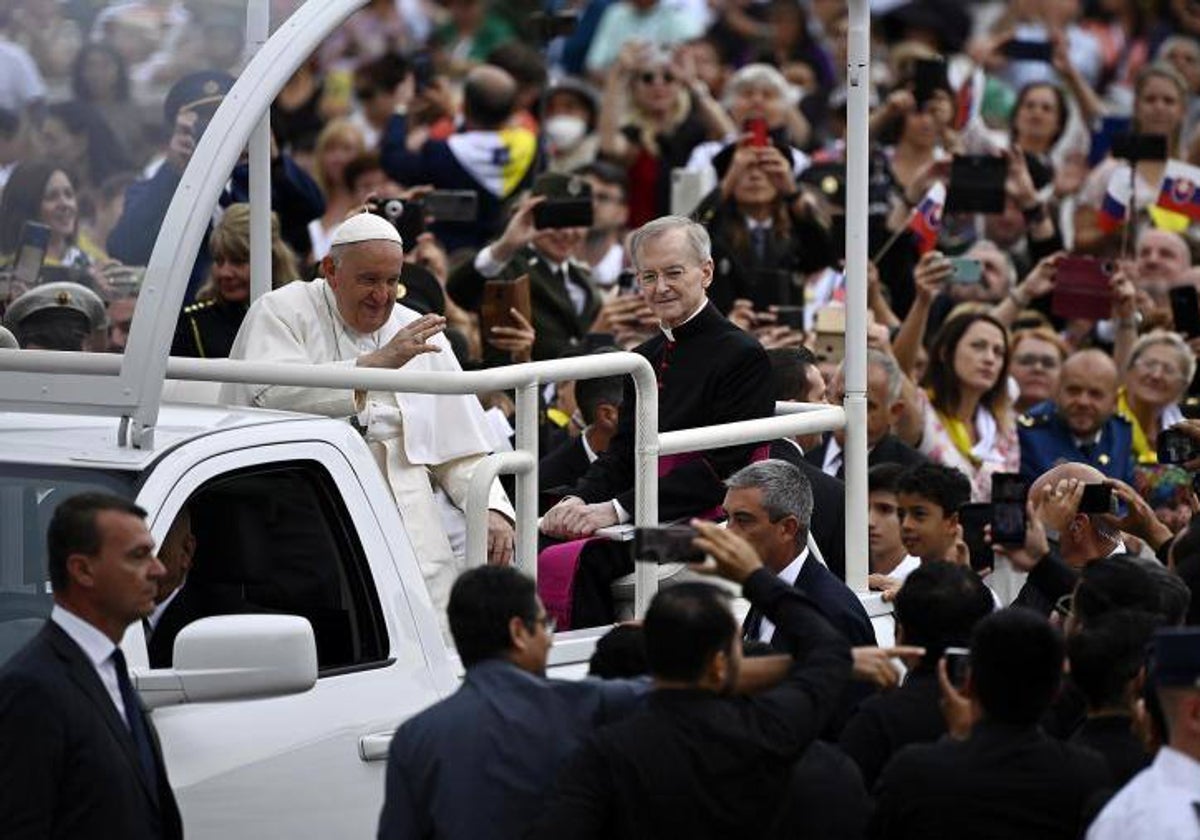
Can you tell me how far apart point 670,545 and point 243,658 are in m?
0.98

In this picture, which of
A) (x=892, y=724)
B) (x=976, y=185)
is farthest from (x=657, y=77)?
(x=892, y=724)

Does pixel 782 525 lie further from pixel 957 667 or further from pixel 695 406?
pixel 957 667

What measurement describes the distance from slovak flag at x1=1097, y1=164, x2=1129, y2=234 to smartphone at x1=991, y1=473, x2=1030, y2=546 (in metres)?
6.62

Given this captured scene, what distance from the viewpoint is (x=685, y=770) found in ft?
19.4

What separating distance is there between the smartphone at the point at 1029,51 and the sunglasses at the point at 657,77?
195 cm

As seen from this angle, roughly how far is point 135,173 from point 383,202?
2.82 m

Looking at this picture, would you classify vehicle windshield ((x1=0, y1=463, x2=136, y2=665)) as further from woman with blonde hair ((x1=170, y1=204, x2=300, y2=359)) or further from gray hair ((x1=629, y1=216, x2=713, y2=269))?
woman with blonde hair ((x1=170, y1=204, x2=300, y2=359))

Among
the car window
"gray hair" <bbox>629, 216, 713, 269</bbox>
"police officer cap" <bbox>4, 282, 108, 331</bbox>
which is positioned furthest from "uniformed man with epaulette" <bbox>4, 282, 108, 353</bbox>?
"gray hair" <bbox>629, 216, 713, 269</bbox>

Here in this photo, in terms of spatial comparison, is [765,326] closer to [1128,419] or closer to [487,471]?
[1128,419]

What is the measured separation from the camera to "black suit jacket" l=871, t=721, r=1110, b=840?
5980 mm

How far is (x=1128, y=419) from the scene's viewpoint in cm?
1194

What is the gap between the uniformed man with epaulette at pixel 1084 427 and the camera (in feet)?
38.4

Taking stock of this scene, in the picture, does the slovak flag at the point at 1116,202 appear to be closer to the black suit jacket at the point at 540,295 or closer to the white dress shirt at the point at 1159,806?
the black suit jacket at the point at 540,295

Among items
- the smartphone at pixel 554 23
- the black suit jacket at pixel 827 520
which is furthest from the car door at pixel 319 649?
the smartphone at pixel 554 23
